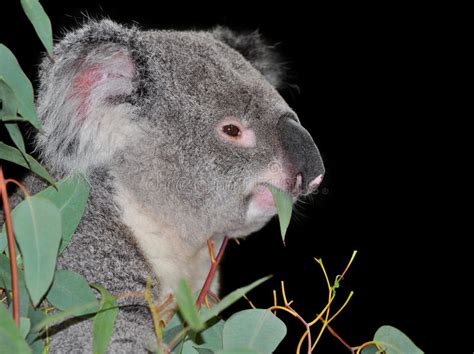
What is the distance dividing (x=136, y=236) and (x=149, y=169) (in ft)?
0.59

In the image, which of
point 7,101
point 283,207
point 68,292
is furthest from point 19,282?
point 283,207

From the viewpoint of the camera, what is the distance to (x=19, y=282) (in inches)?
44.9

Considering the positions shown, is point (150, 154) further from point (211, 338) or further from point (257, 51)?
point (257, 51)

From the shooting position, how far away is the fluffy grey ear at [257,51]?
2.40 m

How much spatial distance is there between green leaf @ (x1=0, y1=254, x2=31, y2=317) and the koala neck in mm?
568

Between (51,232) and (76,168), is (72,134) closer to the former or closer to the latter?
(76,168)

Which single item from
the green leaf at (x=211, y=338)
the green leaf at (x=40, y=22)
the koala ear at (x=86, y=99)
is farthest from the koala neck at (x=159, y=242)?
the green leaf at (x=40, y=22)

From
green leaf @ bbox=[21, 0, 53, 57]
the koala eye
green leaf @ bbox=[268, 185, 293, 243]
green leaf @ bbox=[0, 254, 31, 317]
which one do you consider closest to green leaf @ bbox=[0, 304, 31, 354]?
green leaf @ bbox=[0, 254, 31, 317]

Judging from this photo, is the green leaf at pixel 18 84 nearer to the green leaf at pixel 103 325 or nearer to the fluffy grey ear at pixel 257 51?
the green leaf at pixel 103 325

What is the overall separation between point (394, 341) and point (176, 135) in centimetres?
82

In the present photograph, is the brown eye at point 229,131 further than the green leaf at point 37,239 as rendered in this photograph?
Yes

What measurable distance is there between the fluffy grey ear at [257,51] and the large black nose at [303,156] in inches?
28.3

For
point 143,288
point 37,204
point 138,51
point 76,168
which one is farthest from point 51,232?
point 138,51

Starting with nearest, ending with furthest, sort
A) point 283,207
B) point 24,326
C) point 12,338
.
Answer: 1. point 12,338
2. point 24,326
3. point 283,207
